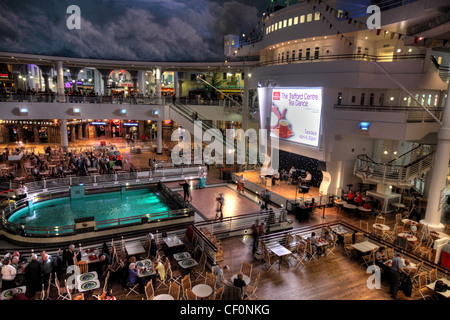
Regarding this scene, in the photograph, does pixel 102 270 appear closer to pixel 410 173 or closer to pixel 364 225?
pixel 364 225

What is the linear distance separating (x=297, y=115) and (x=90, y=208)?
14.6 m

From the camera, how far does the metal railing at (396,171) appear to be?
1616 cm

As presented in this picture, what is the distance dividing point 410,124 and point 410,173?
106 inches

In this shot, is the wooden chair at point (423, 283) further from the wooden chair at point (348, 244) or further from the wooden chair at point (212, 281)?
the wooden chair at point (212, 281)

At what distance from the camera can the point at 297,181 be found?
21.0 m

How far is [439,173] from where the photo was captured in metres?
13.4

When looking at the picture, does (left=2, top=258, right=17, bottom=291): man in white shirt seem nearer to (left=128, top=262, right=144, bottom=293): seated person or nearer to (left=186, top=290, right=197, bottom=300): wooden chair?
(left=128, top=262, right=144, bottom=293): seated person

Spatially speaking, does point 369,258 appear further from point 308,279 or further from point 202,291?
point 202,291

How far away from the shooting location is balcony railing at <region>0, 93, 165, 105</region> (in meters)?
24.3

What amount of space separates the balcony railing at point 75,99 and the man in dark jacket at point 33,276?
20220 mm

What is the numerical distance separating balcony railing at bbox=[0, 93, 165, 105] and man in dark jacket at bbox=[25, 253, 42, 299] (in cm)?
2022

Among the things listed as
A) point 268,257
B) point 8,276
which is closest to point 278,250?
point 268,257

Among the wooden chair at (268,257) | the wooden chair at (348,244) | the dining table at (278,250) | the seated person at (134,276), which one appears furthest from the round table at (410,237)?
the seated person at (134,276)
